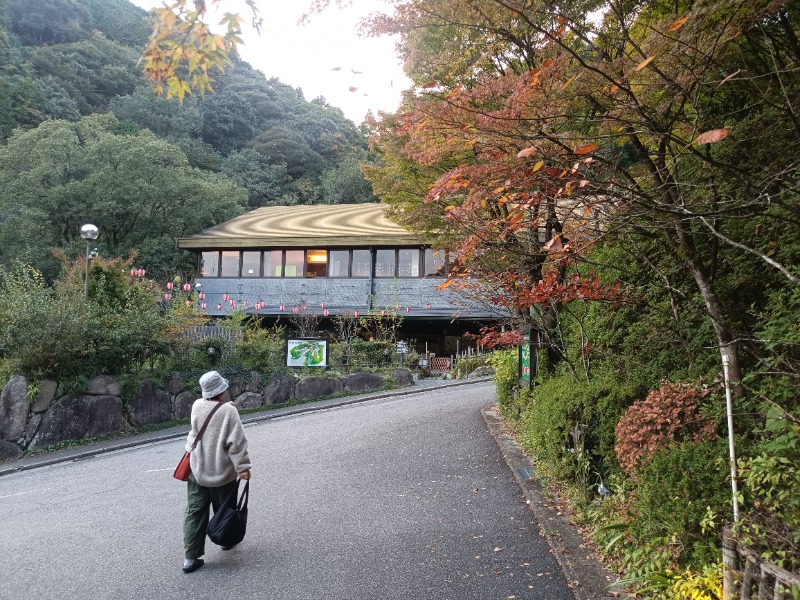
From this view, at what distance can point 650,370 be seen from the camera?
236 inches

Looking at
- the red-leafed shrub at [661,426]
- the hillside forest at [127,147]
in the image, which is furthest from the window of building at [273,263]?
the red-leafed shrub at [661,426]

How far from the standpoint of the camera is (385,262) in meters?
24.7

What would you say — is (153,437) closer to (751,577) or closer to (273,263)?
(751,577)

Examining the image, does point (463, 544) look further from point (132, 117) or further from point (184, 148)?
point (132, 117)

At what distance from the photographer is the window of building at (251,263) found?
26.3 meters

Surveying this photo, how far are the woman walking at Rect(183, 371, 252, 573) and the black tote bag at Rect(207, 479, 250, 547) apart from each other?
0.22 ft

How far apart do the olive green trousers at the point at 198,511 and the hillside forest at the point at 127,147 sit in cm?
1500

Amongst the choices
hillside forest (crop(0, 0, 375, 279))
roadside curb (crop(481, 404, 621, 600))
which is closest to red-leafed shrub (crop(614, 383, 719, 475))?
roadside curb (crop(481, 404, 621, 600))

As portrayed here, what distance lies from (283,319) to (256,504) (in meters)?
20.4

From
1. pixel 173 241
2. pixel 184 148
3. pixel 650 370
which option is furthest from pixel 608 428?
pixel 184 148

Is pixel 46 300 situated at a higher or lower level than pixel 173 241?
lower

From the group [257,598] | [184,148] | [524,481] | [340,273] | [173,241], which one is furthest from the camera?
[184,148]

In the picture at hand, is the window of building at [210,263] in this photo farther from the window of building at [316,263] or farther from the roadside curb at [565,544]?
the roadside curb at [565,544]

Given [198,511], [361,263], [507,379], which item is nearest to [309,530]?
[198,511]
